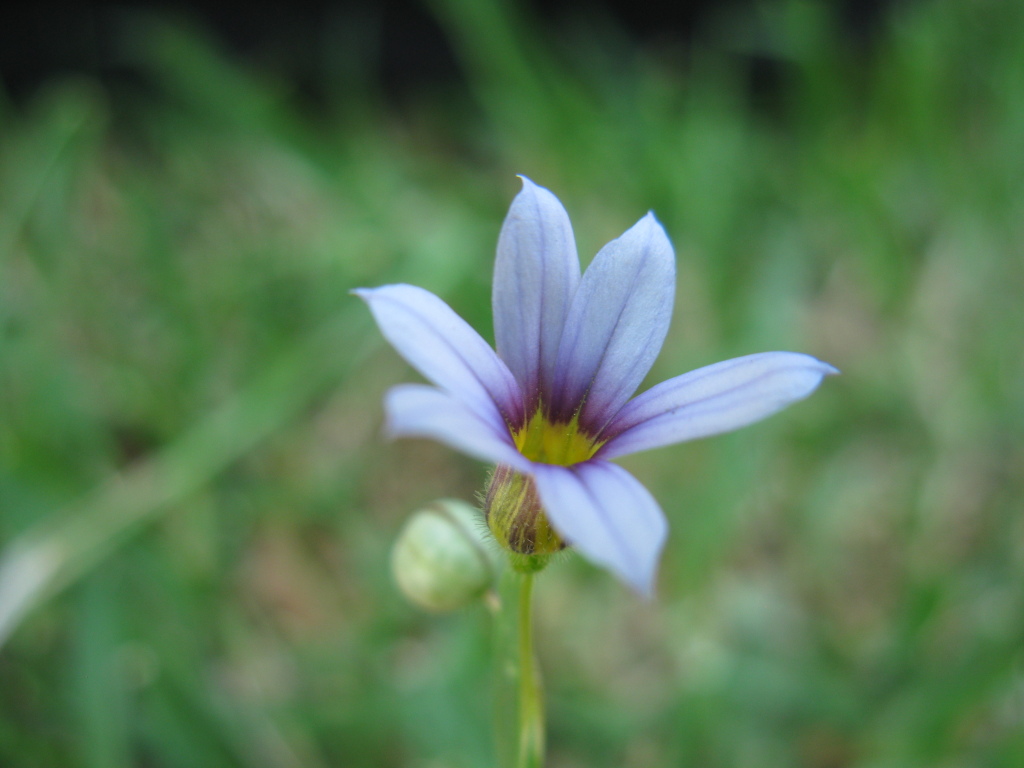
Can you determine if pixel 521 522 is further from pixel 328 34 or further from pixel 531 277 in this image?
pixel 328 34

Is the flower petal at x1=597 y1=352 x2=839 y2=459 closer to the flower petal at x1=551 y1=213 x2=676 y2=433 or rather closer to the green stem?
the flower petal at x1=551 y1=213 x2=676 y2=433

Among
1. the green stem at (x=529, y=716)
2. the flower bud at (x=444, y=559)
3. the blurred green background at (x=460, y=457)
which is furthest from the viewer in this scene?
the blurred green background at (x=460, y=457)

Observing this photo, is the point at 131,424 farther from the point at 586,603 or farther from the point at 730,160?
the point at 730,160

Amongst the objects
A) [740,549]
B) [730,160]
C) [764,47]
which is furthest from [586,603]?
[764,47]

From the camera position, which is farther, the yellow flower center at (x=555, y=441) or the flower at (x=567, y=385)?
the yellow flower center at (x=555, y=441)

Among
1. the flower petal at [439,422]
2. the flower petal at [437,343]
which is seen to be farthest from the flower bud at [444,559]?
the flower petal at [439,422]

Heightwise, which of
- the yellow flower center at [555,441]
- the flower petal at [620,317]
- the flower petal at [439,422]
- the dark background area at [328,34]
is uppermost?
the dark background area at [328,34]

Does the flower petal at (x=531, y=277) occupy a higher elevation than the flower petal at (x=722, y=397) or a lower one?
higher

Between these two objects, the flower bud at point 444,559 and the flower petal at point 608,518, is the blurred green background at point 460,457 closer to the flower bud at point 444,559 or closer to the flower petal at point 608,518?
the flower bud at point 444,559
